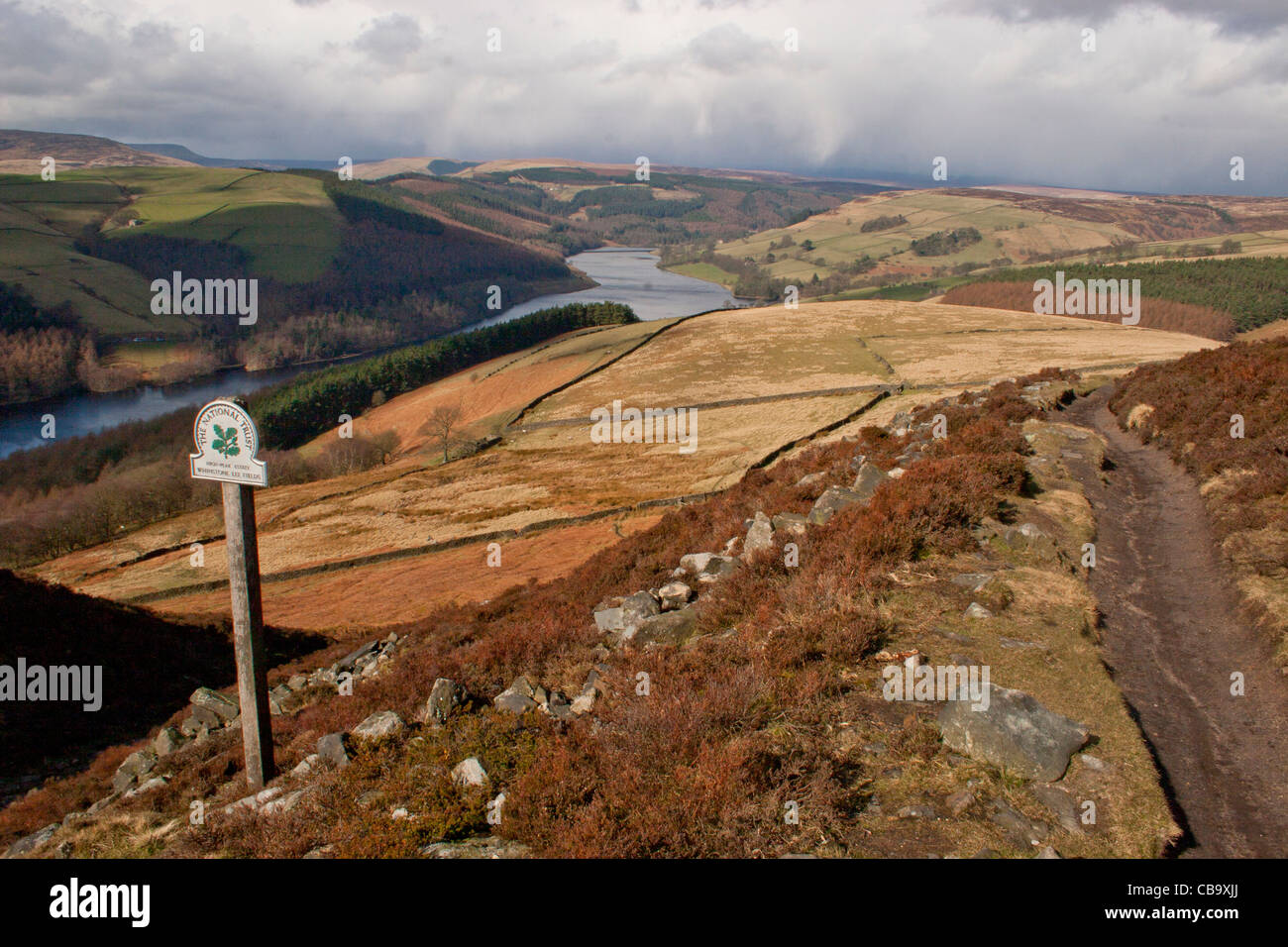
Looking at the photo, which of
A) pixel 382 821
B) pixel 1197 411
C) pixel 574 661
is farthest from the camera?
pixel 1197 411

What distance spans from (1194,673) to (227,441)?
1210 centimetres

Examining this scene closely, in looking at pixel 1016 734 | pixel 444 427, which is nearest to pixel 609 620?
pixel 1016 734

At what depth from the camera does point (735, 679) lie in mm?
7984

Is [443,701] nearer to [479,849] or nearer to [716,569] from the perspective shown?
[479,849]

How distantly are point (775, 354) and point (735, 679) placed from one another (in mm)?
72113

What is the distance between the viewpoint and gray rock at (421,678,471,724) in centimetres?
908

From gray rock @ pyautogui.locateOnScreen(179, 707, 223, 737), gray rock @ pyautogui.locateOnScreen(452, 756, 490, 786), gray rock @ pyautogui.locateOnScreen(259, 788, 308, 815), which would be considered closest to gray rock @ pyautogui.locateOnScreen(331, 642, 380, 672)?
gray rock @ pyautogui.locateOnScreen(179, 707, 223, 737)

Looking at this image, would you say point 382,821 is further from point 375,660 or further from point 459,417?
point 459,417

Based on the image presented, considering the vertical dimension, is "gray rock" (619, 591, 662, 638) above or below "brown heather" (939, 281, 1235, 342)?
below

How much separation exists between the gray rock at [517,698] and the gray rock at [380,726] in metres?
1.21

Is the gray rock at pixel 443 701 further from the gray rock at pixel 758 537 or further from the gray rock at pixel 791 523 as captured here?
the gray rock at pixel 791 523

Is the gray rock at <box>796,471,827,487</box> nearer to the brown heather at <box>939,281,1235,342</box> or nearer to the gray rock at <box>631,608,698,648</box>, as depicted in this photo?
the gray rock at <box>631,608,698,648</box>

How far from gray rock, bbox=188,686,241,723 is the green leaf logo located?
7325mm
